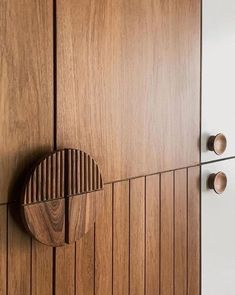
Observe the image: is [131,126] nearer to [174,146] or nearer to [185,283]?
[174,146]

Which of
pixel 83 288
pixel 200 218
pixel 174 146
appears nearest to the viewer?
pixel 83 288

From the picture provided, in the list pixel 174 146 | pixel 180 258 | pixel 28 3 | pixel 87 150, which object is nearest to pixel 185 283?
pixel 180 258

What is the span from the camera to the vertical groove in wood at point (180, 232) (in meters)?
1.01

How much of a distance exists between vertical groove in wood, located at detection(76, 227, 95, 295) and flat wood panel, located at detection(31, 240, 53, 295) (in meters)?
0.06

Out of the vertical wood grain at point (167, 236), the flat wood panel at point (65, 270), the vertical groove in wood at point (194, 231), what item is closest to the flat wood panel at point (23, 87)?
the flat wood panel at point (65, 270)

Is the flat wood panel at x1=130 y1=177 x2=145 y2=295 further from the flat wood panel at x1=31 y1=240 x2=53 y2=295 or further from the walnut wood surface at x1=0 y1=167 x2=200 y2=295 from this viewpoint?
the flat wood panel at x1=31 y1=240 x2=53 y2=295

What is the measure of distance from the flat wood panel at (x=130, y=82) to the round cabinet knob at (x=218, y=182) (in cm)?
9

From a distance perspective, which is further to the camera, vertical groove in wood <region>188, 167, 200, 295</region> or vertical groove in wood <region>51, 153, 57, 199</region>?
vertical groove in wood <region>188, 167, 200, 295</region>

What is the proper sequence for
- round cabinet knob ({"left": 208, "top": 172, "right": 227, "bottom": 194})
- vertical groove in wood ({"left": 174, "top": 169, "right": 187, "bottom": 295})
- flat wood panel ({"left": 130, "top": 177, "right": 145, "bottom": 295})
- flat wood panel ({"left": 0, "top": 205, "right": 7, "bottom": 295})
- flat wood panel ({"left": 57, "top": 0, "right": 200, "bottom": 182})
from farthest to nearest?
round cabinet knob ({"left": 208, "top": 172, "right": 227, "bottom": 194}), vertical groove in wood ({"left": 174, "top": 169, "right": 187, "bottom": 295}), flat wood panel ({"left": 130, "top": 177, "right": 145, "bottom": 295}), flat wood panel ({"left": 57, "top": 0, "right": 200, "bottom": 182}), flat wood panel ({"left": 0, "top": 205, "right": 7, "bottom": 295})

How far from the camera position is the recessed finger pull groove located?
66 centimetres

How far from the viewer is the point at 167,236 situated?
0.98m

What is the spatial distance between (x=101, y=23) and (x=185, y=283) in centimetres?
62

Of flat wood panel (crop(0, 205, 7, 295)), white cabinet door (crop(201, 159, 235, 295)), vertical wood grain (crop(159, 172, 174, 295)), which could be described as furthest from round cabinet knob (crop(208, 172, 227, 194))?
flat wood panel (crop(0, 205, 7, 295))

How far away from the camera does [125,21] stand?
839 mm
